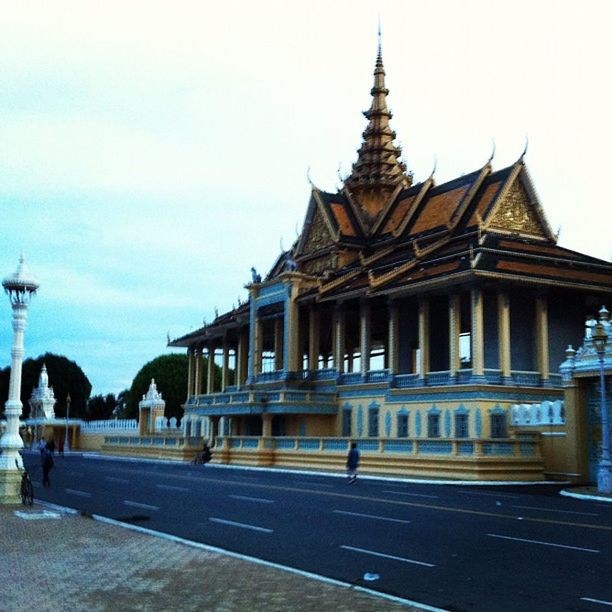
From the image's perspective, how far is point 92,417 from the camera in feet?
→ 346

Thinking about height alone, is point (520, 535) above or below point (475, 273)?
below

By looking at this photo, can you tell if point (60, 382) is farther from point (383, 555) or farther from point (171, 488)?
point (383, 555)

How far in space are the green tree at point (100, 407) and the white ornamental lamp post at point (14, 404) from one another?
285 feet

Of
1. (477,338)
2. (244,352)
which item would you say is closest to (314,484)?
(477,338)

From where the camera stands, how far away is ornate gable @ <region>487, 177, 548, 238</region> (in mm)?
40062

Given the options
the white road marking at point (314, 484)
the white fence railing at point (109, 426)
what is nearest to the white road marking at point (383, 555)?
the white road marking at point (314, 484)

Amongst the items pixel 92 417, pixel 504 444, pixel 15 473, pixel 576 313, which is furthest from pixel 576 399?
pixel 92 417

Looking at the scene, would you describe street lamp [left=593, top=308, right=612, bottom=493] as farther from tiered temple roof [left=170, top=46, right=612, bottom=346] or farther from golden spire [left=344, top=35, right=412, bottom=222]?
golden spire [left=344, top=35, right=412, bottom=222]

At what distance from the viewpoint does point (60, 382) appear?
98.4 metres

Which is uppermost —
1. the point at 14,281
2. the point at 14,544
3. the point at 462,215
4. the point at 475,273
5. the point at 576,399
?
the point at 462,215

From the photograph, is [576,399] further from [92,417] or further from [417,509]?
[92,417]

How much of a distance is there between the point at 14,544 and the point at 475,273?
76.4 ft

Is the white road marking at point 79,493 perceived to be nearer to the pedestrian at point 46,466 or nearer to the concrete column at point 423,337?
the pedestrian at point 46,466

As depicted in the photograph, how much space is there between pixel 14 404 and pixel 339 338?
986 inches
